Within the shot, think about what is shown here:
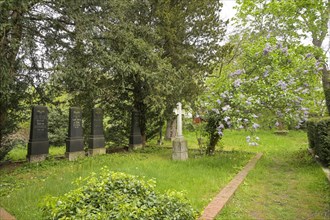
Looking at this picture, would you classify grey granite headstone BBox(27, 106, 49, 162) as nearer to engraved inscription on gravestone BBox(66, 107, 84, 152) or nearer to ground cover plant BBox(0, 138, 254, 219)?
ground cover plant BBox(0, 138, 254, 219)

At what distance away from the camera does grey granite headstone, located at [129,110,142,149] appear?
12.8 m

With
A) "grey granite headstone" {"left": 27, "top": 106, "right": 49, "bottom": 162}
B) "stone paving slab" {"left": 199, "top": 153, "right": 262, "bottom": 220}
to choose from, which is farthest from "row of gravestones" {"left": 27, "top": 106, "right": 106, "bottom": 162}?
"stone paving slab" {"left": 199, "top": 153, "right": 262, "bottom": 220}

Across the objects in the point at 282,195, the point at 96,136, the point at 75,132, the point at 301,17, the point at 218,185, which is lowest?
the point at 282,195

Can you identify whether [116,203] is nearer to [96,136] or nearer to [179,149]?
[179,149]

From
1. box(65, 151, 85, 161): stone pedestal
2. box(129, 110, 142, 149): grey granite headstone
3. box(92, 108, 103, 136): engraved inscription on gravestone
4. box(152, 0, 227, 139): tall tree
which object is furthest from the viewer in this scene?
box(129, 110, 142, 149): grey granite headstone

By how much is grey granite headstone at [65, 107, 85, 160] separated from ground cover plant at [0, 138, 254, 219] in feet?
2.41

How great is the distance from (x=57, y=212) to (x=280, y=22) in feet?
35.6

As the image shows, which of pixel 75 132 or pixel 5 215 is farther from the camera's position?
pixel 75 132

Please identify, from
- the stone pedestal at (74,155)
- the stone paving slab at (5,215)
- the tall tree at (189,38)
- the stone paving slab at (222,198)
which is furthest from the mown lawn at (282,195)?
the stone pedestal at (74,155)

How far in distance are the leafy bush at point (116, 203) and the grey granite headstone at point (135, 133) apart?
947 cm

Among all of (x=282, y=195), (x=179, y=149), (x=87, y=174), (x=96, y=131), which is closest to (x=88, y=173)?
(x=87, y=174)

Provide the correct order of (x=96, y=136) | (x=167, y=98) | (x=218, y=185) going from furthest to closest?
1. (x=167, y=98)
2. (x=96, y=136)
3. (x=218, y=185)

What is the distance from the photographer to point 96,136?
11500mm

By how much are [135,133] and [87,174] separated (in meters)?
6.13
